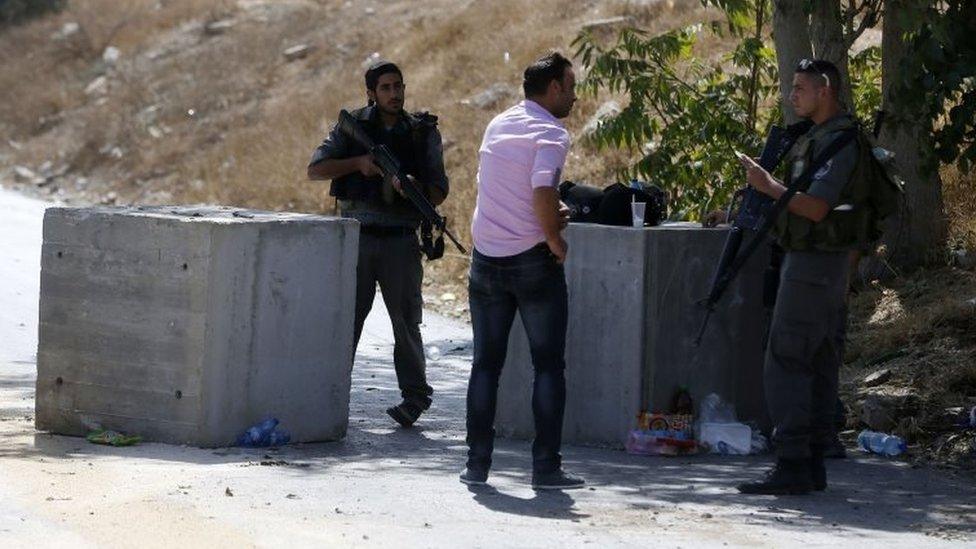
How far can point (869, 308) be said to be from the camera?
11.9 meters

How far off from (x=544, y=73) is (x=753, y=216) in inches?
45.2

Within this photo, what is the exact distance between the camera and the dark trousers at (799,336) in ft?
24.6

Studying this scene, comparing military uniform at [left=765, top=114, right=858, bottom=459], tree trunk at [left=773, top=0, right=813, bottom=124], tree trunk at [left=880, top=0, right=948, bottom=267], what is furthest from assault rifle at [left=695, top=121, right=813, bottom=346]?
tree trunk at [left=880, top=0, right=948, bottom=267]

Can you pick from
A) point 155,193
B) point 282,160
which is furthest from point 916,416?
point 155,193

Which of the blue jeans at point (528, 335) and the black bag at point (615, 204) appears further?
the black bag at point (615, 204)

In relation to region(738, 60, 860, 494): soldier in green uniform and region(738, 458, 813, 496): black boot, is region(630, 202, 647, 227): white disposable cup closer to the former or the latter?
region(738, 60, 860, 494): soldier in green uniform

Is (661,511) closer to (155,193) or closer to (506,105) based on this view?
(506,105)

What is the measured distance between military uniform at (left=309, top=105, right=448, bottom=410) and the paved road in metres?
0.44

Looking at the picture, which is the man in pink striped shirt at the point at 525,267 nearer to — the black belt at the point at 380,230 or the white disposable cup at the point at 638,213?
the white disposable cup at the point at 638,213

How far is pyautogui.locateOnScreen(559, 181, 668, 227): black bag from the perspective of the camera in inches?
352

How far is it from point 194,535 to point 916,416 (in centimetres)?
416

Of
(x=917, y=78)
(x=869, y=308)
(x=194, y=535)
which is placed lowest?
(x=194, y=535)

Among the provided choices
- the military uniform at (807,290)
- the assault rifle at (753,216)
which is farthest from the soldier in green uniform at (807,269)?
the assault rifle at (753,216)

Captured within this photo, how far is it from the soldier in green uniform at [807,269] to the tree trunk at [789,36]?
3843 mm
